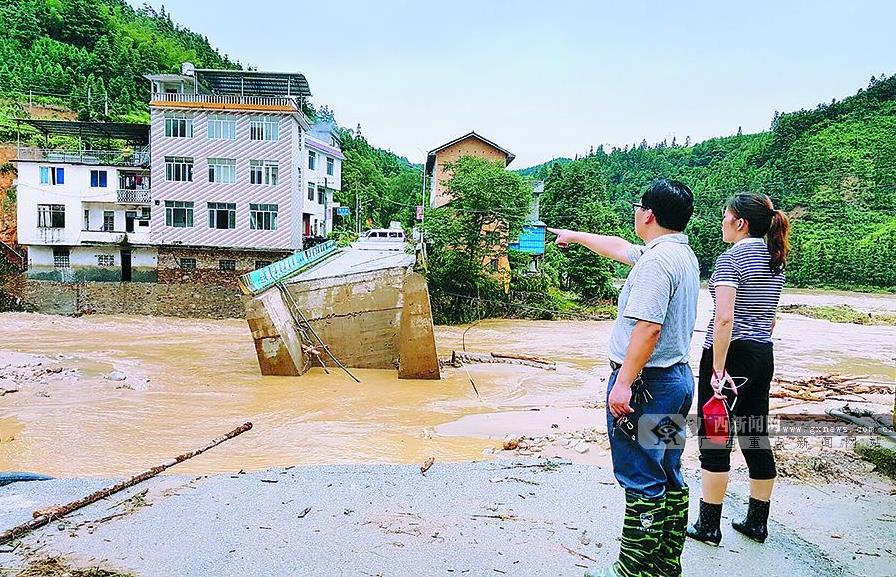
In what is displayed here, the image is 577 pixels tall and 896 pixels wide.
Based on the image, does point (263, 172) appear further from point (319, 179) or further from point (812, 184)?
point (812, 184)

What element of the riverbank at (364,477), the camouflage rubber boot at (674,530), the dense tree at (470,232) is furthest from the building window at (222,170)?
the camouflage rubber boot at (674,530)

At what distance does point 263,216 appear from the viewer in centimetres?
2719

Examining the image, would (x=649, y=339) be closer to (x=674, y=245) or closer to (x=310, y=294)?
(x=674, y=245)

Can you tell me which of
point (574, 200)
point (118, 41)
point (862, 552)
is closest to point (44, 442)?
point (862, 552)

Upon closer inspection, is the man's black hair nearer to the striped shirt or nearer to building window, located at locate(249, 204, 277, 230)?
the striped shirt

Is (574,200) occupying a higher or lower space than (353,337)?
higher

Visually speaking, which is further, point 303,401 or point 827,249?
point 827,249

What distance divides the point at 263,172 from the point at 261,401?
1736 centimetres

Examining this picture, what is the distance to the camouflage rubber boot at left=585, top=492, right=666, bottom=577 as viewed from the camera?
2592 mm

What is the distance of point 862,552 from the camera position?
10.8ft

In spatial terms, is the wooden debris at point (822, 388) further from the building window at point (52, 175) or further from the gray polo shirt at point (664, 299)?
the building window at point (52, 175)

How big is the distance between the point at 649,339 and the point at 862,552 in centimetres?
206

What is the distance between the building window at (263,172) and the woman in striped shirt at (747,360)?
25.9m

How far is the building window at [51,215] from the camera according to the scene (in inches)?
1094
